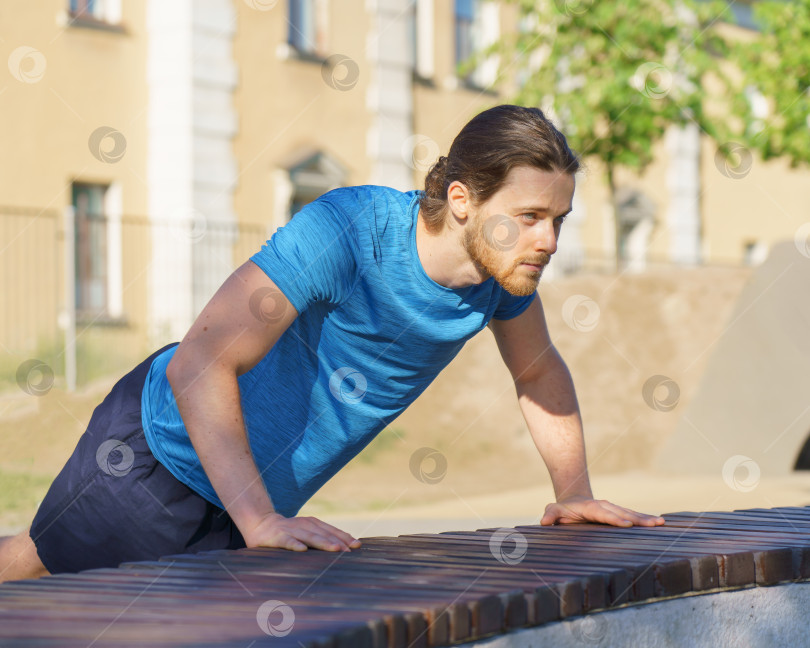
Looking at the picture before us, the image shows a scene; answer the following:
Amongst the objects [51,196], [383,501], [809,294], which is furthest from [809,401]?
[51,196]

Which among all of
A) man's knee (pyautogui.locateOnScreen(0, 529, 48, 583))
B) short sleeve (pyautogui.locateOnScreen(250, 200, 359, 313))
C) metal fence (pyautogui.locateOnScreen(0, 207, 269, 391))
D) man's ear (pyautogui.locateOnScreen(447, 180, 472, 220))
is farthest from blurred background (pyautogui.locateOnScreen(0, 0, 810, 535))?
short sleeve (pyautogui.locateOnScreen(250, 200, 359, 313))

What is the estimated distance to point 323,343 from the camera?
9.93ft

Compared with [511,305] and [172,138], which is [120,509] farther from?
[172,138]

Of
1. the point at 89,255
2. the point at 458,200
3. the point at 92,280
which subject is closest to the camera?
the point at 458,200

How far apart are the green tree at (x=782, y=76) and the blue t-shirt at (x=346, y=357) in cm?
1523

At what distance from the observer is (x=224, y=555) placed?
2611 millimetres

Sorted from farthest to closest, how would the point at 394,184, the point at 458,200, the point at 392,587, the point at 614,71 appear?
1. the point at 394,184
2. the point at 614,71
3. the point at 458,200
4. the point at 392,587

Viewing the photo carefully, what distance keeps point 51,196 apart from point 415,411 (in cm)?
545

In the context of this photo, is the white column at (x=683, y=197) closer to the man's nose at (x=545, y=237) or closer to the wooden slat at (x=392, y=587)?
the man's nose at (x=545, y=237)

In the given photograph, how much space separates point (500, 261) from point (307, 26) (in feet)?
53.4

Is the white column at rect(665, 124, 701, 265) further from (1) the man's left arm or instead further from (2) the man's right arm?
(2) the man's right arm

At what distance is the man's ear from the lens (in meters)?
3.07

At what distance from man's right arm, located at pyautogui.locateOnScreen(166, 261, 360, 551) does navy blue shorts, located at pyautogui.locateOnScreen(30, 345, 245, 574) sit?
16.0 inches

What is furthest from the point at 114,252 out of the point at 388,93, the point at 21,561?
the point at 21,561
